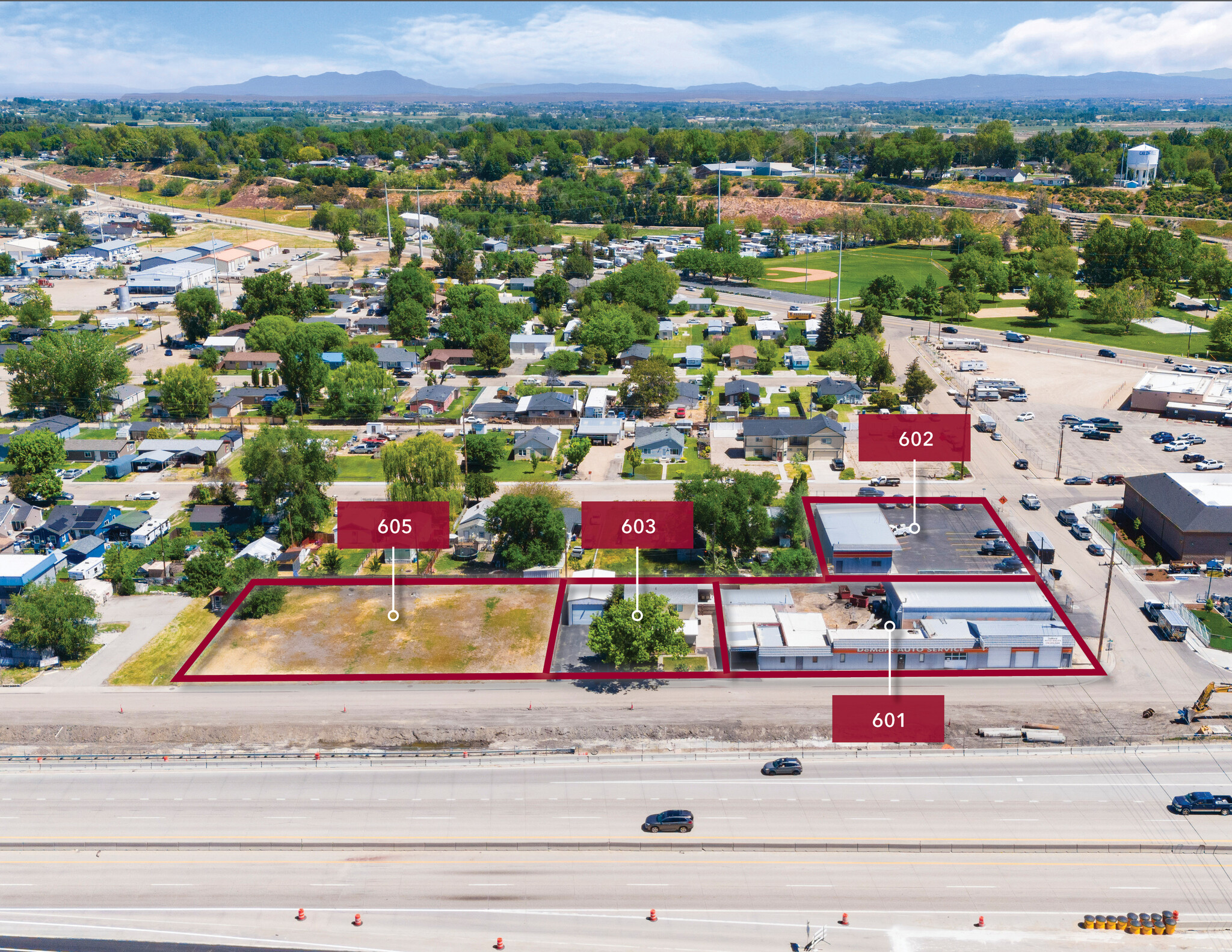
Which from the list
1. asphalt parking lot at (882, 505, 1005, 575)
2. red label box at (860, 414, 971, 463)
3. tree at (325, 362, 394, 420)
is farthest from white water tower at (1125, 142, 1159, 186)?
tree at (325, 362, 394, 420)

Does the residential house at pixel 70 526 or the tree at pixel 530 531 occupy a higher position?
the tree at pixel 530 531

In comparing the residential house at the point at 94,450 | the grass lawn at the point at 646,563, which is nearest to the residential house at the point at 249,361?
the residential house at the point at 94,450

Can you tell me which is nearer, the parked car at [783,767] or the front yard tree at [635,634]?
the parked car at [783,767]

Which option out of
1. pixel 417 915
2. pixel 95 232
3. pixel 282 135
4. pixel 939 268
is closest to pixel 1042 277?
pixel 939 268

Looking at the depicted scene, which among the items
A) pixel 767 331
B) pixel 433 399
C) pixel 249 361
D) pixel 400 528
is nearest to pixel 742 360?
pixel 767 331

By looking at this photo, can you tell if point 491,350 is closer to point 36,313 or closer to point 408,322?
point 408,322

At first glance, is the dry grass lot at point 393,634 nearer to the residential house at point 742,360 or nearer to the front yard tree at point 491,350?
the front yard tree at point 491,350

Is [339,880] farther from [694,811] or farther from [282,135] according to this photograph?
[282,135]

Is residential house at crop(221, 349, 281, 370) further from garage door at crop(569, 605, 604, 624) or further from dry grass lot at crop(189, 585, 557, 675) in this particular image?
garage door at crop(569, 605, 604, 624)
